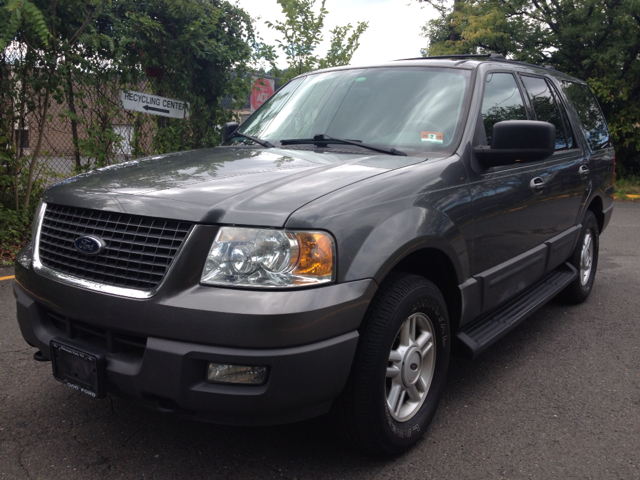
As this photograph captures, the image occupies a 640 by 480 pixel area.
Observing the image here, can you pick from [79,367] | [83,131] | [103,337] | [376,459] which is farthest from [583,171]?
[83,131]

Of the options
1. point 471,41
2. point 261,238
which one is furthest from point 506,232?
point 471,41

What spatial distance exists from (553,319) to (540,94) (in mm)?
1788

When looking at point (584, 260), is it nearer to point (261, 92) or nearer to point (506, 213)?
point (506, 213)

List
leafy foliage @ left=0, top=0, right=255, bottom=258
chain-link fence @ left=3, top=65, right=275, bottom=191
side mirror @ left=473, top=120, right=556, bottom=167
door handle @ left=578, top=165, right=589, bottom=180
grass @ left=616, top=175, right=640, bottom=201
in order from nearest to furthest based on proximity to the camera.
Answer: side mirror @ left=473, top=120, right=556, bottom=167 → door handle @ left=578, top=165, right=589, bottom=180 → leafy foliage @ left=0, top=0, right=255, bottom=258 → chain-link fence @ left=3, top=65, right=275, bottom=191 → grass @ left=616, top=175, right=640, bottom=201

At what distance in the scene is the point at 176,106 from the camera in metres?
8.09

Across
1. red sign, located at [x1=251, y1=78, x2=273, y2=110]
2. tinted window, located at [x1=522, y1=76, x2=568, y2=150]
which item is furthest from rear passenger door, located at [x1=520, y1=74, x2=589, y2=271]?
red sign, located at [x1=251, y1=78, x2=273, y2=110]

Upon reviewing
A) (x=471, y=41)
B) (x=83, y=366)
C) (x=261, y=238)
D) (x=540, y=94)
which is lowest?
(x=83, y=366)

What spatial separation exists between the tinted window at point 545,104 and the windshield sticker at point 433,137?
4.19 ft

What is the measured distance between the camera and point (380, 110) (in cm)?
335

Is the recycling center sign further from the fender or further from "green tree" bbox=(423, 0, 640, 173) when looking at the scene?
"green tree" bbox=(423, 0, 640, 173)

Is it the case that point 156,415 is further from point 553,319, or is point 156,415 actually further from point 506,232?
point 553,319

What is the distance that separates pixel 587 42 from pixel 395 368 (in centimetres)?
1471

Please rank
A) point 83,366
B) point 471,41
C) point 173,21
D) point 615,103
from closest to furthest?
point 83,366 → point 173,21 → point 615,103 → point 471,41

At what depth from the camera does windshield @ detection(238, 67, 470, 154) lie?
10.5ft
